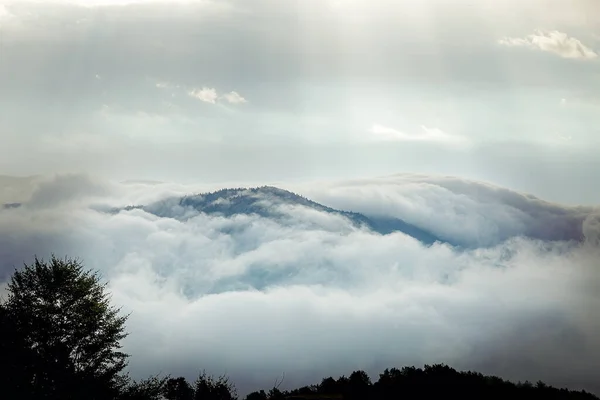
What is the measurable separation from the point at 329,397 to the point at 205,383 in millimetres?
18011

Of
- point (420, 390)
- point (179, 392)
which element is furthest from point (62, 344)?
point (420, 390)

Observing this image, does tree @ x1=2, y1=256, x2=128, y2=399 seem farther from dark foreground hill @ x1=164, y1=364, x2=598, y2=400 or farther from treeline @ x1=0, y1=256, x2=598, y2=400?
dark foreground hill @ x1=164, y1=364, x2=598, y2=400

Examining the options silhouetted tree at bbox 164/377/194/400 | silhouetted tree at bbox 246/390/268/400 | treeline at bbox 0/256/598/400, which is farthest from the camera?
silhouetted tree at bbox 246/390/268/400

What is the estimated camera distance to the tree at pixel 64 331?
54.4 meters

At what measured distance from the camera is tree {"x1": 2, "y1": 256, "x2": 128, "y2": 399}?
54406mm

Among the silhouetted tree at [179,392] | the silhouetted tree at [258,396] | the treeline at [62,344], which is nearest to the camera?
the treeline at [62,344]

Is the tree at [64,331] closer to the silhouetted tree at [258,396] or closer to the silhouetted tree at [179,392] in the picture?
the silhouetted tree at [179,392]

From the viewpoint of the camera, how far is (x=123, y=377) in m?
60.7

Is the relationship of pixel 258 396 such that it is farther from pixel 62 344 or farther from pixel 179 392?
pixel 62 344

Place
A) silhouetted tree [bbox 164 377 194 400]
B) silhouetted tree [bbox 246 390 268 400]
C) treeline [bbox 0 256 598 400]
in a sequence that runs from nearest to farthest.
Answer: treeline [bbox 0 256 598 400], silhouetted tree [bbox 164 377 194 400], silhouetted tree [bbox 246 390 268 400]

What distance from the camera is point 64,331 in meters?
56.5

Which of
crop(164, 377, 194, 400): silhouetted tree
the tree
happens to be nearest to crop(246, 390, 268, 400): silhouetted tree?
crop(164, 377, 194, 400): silhouetted tree

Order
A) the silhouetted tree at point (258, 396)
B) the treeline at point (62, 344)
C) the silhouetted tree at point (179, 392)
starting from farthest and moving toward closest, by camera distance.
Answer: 1. the silhouetted tree at point (258, 396)
2. the silhouetted tree at point (179, 392)
3. the treeline at point (62, 344)

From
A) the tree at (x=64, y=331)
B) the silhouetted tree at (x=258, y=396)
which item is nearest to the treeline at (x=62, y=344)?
the tree at (x=64, y=331)
